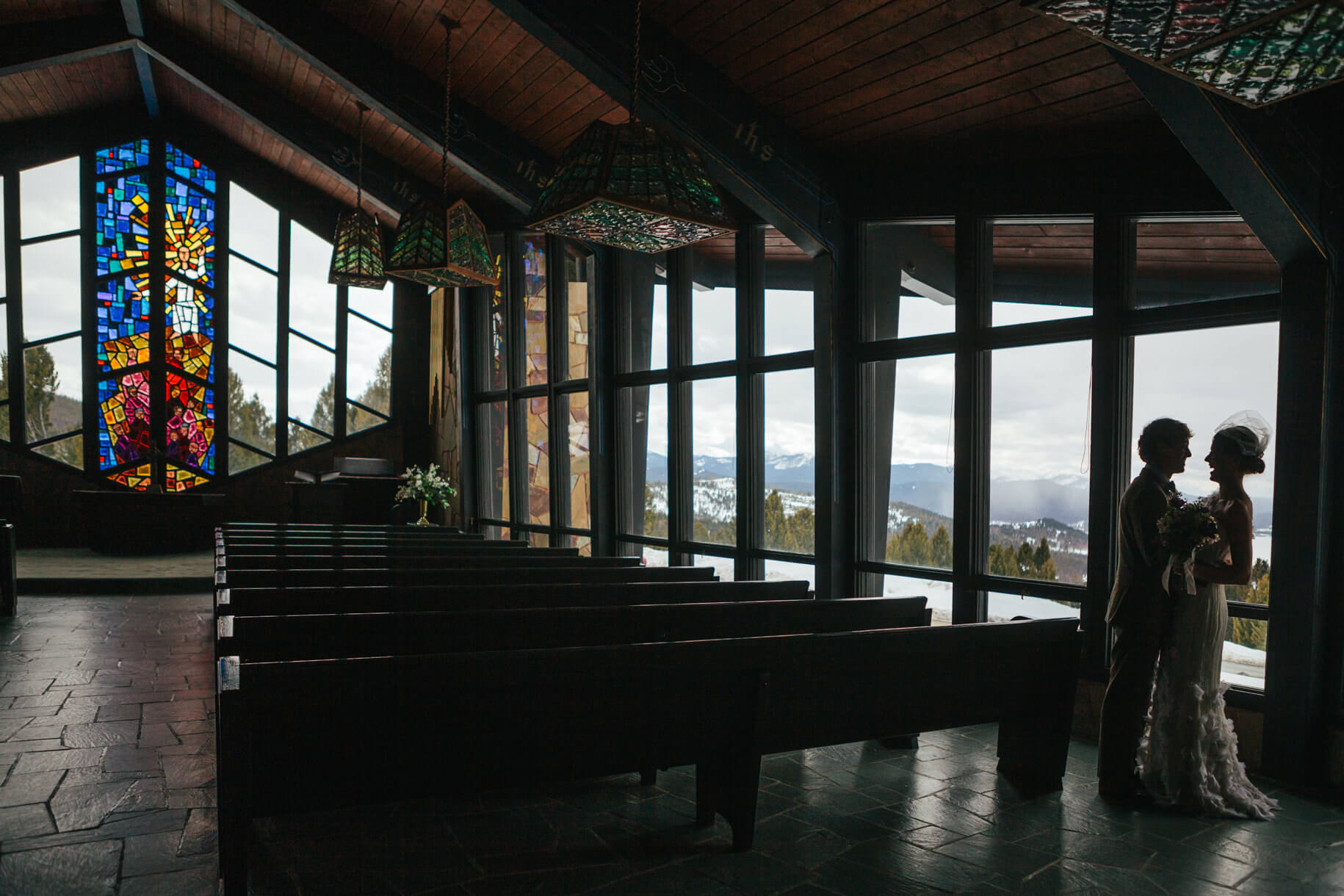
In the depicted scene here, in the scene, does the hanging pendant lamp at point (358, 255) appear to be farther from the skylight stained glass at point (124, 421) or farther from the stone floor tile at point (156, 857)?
the stone floor tile at point (156, 857)

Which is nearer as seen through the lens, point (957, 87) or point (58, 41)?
point (957, 87)

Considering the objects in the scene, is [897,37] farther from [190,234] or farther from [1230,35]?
[190,234]

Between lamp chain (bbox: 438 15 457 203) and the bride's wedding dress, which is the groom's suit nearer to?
the bride's wedding dress

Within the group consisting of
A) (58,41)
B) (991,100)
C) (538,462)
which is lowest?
(538,462)

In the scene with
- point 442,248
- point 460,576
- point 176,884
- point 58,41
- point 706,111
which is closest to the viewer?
point 176,884

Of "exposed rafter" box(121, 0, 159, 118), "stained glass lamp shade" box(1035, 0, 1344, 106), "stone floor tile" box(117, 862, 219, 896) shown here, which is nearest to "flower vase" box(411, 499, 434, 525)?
"exposed rafter" box(121, 0, 159, 118)

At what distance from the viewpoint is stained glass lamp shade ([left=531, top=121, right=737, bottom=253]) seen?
364cm

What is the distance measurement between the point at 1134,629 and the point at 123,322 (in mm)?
10974

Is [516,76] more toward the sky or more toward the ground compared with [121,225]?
more toward the sky

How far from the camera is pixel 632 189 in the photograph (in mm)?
3643

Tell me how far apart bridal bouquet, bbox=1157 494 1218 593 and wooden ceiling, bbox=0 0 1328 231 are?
5.82ft

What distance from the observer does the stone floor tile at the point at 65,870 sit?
2256 millimetres

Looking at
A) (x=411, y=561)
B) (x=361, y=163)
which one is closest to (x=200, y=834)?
(x=411, y=561)

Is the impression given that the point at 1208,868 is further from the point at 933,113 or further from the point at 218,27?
the point at 218,27
